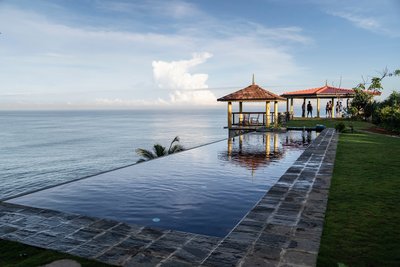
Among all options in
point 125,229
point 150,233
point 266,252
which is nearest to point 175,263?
point 150,233

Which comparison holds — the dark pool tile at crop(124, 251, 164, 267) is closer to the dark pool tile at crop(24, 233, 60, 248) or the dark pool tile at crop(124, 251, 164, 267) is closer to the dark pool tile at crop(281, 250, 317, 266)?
the dark pool tile at crop(24, 233, 60, 248)

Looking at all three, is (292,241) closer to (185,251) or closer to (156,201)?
(185,251)

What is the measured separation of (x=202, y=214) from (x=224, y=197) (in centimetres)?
118

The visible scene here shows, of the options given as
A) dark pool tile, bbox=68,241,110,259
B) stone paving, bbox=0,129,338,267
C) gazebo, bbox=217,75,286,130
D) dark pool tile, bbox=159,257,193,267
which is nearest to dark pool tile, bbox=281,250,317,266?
stone paving, bbox=0,129,338,267

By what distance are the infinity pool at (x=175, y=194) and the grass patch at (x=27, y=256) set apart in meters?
1.64

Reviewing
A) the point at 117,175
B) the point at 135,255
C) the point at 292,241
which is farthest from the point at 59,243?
the point at 117,175

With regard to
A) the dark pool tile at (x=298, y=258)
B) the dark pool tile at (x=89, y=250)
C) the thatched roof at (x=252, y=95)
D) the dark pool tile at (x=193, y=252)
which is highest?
the thatched roof at (x=252, y=95)

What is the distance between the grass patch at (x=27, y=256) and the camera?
12.3ft

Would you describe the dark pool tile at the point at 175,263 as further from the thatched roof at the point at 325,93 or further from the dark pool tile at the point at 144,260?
the thatched roof at the point at 325,93

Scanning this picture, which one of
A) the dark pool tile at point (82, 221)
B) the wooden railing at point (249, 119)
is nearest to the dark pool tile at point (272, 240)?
the dark pool tile at point (82, 221)

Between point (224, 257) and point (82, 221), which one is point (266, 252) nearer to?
point (224, 257)

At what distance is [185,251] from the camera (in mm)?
3984

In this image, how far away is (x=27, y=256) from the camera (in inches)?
155

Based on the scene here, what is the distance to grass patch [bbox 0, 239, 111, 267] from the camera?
3756mm
